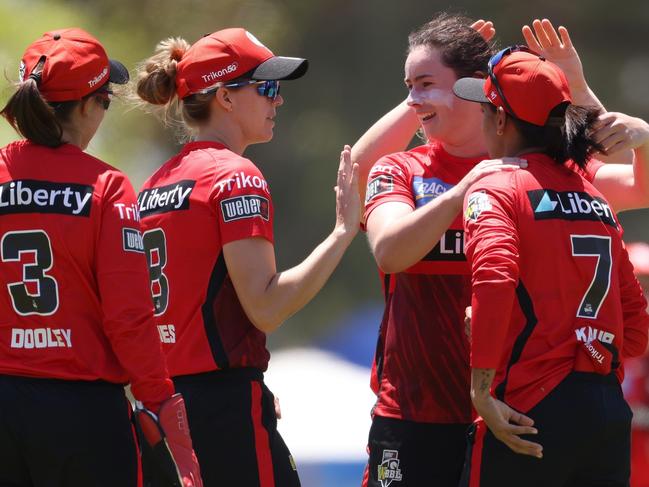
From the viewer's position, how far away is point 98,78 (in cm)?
293

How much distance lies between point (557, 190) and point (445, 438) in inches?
33.4

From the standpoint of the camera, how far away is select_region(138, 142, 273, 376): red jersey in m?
3.07

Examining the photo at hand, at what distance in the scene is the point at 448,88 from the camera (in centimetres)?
339

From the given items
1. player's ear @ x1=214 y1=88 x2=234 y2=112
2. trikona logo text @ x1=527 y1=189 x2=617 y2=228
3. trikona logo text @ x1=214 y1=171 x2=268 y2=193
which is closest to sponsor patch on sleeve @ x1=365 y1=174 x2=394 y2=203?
trikona logo text @ x1=214 y1=171 x2=268 y2=193

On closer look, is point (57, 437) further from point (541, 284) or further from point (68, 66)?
point (541, 284)

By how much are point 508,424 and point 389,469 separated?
0.66 m

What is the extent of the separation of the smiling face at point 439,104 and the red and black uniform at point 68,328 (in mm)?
1064

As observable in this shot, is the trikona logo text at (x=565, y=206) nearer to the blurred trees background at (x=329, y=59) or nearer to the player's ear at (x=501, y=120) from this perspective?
the player's ear at (x=501, y=120)

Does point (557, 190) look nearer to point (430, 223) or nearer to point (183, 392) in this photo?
point (430, 223)

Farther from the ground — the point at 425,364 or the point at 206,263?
the point at 206,263

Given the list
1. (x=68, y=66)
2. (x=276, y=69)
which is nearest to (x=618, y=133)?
(x=276, y=69)

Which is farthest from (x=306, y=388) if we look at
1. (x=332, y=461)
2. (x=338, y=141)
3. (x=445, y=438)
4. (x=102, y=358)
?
(x=102, y=358)

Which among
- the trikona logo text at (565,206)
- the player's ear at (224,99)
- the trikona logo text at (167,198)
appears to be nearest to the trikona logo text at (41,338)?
the trikona logo text at (167,198)

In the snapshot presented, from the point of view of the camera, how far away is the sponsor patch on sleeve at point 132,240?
9.11ft
